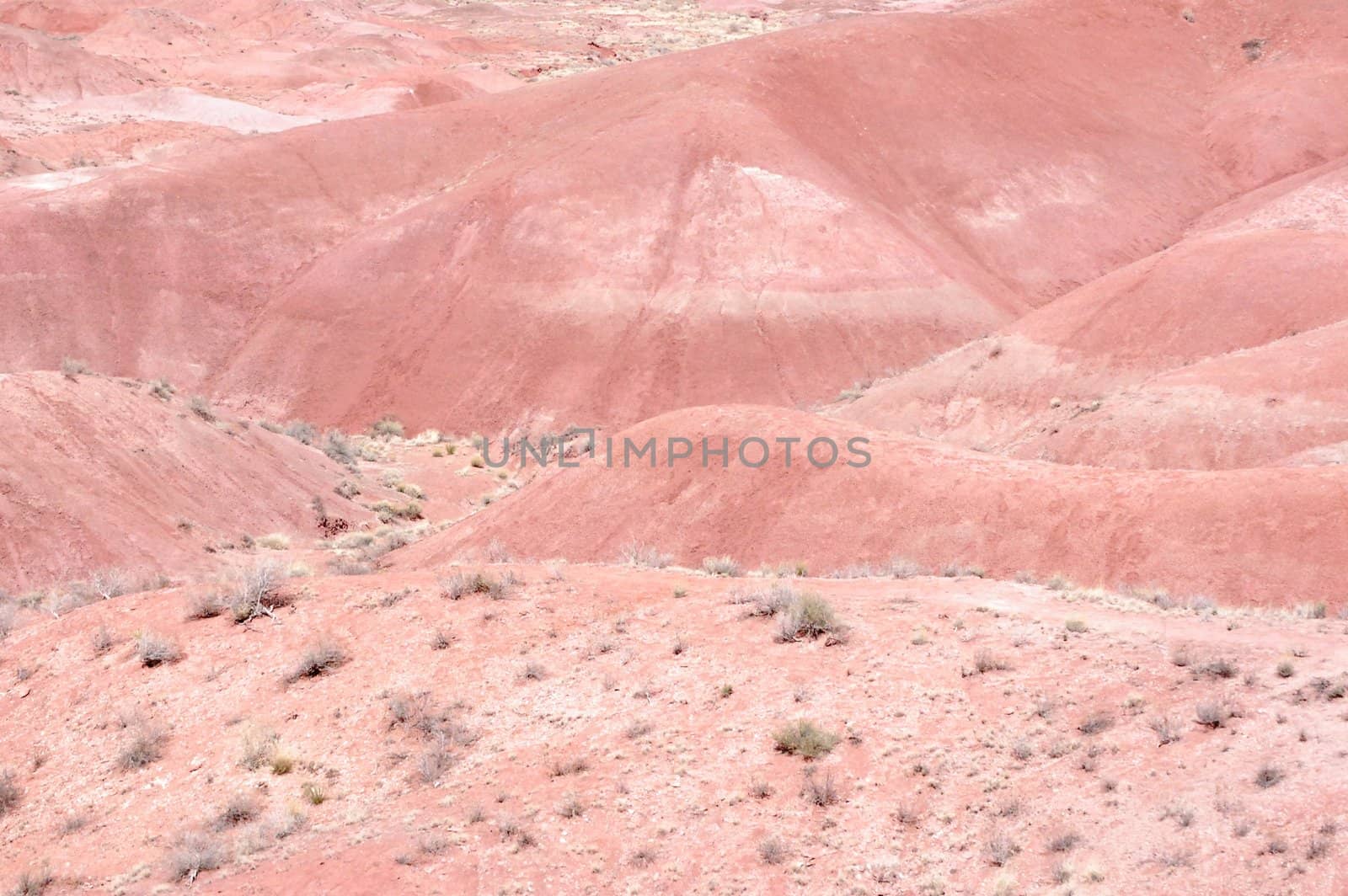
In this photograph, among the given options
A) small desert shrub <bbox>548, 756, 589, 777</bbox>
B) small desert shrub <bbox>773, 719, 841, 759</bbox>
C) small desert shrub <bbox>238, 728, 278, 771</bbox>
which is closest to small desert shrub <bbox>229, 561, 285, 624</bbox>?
small desert shrub <bbox>238, 728, 278, 771</bbox>

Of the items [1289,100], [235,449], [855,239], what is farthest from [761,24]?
[235,449]

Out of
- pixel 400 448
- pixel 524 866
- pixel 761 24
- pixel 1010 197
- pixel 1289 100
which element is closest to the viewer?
Answer: pixel 524 866

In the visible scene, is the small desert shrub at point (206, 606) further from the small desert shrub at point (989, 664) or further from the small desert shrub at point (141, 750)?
the small desert shrub at point (989, 664)

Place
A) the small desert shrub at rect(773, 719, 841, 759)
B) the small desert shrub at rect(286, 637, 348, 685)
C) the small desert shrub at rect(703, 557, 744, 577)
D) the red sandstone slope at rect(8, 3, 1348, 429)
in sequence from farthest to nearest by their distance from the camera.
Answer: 1. the red sandstone slope at rect(8, 3, 1348, 429)
2. the small desert shrub at rect(703, 557, 744, 577)
3. the small desert shrub at rect(286, 637, 348, 685)
4. the small desert shrub at rect(773, 719, 841, 759)

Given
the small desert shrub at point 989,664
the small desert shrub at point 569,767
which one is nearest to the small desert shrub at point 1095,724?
the small desert shrub at point 989,664

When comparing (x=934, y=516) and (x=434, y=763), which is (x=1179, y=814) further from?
(x=934, y=516)

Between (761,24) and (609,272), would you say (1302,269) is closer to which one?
(609,272)

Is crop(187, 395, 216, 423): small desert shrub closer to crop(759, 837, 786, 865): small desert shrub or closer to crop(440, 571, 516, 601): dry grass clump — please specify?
crop(440, 571, 516, 601): dry grass clump
